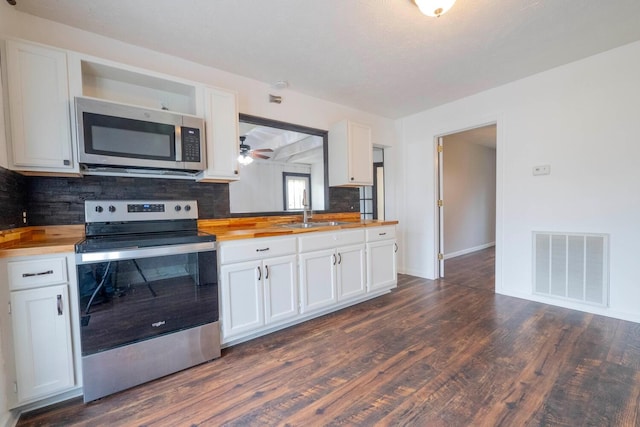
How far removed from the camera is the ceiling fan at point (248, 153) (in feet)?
8.87

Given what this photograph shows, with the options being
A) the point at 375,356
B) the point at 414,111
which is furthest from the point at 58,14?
the point at 414,111

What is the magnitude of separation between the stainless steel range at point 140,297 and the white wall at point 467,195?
4.65 m

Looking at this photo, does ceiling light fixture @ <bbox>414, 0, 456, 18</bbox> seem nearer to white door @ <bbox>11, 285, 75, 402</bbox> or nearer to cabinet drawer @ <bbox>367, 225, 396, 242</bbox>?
cabinet drawer @ <bbox>367, 225, 396, 242</bbox>

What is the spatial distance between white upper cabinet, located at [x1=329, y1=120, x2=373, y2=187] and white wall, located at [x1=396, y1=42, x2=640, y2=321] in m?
1.21

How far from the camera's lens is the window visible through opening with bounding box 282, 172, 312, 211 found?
311cm

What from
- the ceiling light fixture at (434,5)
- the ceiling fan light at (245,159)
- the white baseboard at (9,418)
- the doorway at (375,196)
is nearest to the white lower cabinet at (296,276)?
the ceiling fan light at (245,159)

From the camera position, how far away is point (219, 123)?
2.29 metres

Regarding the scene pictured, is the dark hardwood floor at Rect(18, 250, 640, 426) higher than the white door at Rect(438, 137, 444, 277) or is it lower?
lower

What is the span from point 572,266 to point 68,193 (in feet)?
14.6

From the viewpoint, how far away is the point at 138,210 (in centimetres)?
202

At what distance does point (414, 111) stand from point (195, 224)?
10.8 ft

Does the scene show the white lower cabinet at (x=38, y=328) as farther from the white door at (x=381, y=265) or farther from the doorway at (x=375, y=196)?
the doorway at (x=375, y=196)

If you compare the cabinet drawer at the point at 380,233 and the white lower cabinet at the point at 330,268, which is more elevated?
the cabinet drawer at the point at 380,233

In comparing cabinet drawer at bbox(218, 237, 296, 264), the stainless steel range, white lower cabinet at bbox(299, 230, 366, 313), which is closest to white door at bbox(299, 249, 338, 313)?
white lower cabinet at bbox(299, 230, 366, 313)
